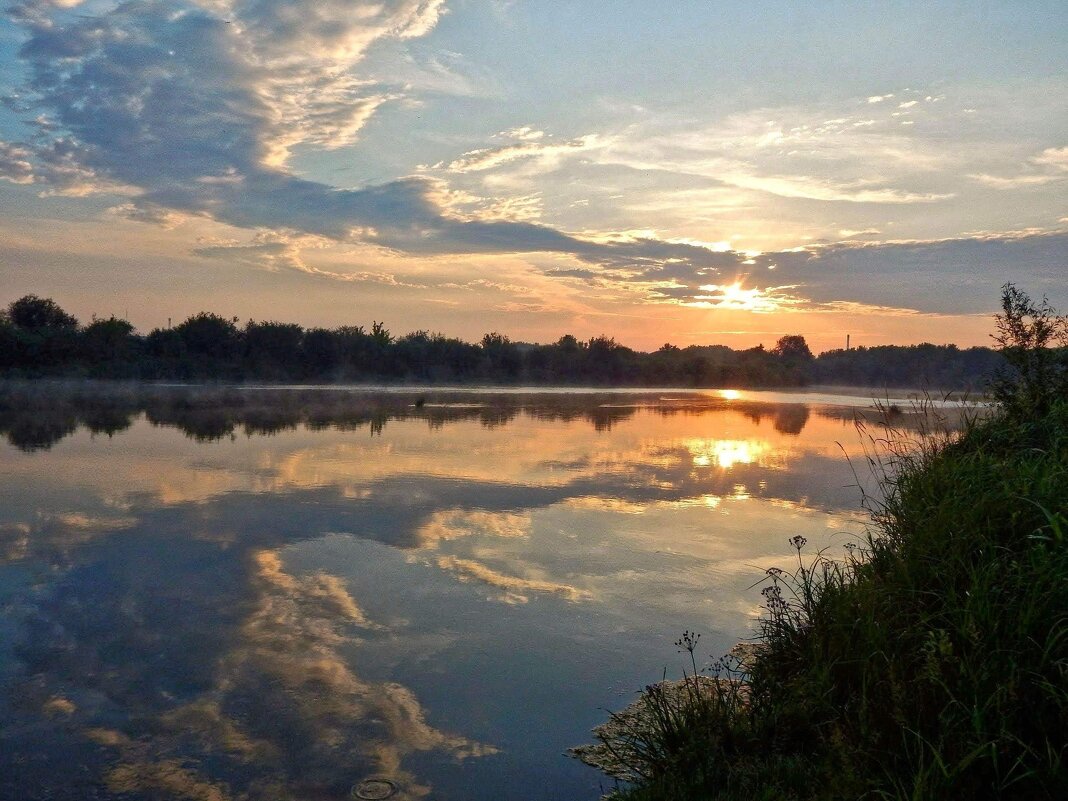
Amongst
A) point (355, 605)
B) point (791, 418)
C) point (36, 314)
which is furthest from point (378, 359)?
point (355, 605)

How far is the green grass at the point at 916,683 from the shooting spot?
11.6 ft

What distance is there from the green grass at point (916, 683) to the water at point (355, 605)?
30.4 inches

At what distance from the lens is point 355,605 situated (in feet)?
24.3

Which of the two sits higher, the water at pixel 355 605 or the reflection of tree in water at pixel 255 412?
the reflection of tree in water at pixel 255 412

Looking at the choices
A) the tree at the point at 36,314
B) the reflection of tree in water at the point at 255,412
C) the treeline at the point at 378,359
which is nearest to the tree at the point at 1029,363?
the reflection of tree in water at the point at 255,412

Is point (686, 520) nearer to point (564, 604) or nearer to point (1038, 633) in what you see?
point (564, 604)

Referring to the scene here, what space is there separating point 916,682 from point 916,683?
0.07 meters

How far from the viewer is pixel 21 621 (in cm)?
670

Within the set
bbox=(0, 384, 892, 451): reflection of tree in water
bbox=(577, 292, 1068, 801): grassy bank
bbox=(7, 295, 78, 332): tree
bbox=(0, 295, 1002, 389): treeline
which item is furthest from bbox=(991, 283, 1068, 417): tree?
bbox=(7, 295, 78, 332): tree

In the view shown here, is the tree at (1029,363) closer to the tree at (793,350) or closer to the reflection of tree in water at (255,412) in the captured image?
the reflection of tree in water at (255,412)

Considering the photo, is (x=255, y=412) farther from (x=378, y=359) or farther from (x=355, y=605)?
(x=378, y=359)


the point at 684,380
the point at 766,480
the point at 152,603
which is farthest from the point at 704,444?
the point at 684,380

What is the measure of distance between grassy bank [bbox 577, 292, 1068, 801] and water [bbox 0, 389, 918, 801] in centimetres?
77

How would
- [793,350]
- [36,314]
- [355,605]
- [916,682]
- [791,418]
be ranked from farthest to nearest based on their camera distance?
1. [793,350]
2. [36,314]
3. [791,418]
4. [355,605]
5. [916,682]
